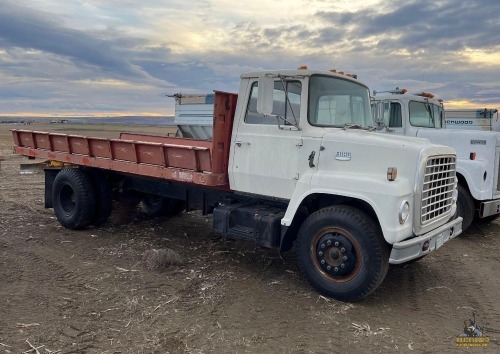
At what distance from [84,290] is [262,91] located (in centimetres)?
303

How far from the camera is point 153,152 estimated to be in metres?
6.41

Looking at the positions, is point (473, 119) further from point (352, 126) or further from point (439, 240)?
point (439, 240)

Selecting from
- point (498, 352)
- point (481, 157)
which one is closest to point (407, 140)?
point (498, 352)

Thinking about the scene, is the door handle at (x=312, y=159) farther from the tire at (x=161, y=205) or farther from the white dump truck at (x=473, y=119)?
the white dump truck at (x=473, y=119)

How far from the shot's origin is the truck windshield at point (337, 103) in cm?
509

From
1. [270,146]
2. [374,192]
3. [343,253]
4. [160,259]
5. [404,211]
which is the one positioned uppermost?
[270,146]

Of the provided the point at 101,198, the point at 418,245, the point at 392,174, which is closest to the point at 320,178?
the point at 392,174

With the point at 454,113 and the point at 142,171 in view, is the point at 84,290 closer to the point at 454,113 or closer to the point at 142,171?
the point at 142,171

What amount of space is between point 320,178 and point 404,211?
0.96 metres

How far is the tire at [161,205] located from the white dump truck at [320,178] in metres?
2.15

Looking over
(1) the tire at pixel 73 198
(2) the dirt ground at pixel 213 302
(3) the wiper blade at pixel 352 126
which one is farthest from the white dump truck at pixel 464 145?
(1) the tire at pixel 73 198

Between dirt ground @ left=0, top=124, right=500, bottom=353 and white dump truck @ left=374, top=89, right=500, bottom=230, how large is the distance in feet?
2.66

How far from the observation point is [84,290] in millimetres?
4934

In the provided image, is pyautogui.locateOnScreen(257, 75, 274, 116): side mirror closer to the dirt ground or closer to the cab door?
the cab door
